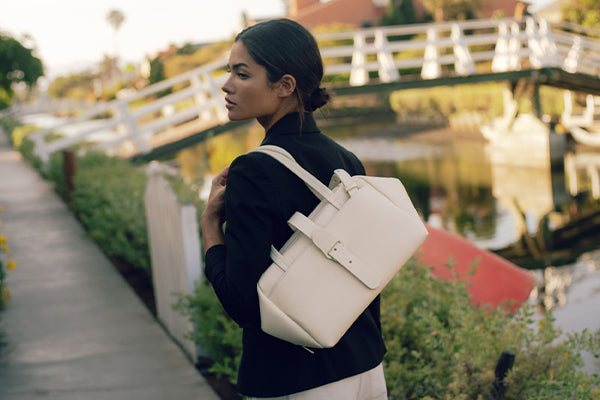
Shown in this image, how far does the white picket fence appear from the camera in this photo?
4340 millimetres

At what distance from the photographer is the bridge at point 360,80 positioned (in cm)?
1237

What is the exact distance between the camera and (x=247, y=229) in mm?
1589

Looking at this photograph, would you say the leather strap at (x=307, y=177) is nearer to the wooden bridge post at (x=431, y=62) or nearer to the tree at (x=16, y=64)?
the tree at (x=16, y=64)

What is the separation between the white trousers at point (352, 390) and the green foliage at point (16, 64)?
9811 millimetres

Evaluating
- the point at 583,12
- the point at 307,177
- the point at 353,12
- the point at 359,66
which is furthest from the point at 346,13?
the point at 307,177

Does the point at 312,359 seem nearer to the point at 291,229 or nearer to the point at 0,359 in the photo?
the point at 291,229

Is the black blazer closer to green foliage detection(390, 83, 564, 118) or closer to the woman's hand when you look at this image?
the woman's hand

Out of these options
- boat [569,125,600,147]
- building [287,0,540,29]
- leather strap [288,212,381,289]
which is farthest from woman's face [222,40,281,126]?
building [287,0,540,29]

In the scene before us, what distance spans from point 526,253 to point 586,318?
365 cm

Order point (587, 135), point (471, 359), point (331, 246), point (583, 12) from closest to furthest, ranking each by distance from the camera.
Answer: point (331, 246), point (471, 359), point (587, 135), point (583, 12)

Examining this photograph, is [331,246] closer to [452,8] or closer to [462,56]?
[462,56]

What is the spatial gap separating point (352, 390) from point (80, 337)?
3723 millimetres

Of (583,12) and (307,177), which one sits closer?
(307,177)

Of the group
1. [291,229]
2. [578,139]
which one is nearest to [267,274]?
[291,229]
